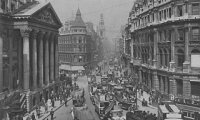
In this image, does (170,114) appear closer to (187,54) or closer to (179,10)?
(187,54)

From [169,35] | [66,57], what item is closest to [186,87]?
[169,35]

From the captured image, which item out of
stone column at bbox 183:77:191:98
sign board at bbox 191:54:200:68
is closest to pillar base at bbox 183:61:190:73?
sign board at bbox 191:54:200:68

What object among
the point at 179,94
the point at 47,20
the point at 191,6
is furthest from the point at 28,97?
the point at 191,6

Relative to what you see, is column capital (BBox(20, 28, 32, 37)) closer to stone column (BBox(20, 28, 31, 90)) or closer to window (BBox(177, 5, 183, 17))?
stone column (BBox(20, 28, 31, 90))

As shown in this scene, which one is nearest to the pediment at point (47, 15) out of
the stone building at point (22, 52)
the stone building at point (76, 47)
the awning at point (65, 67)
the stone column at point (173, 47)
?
the stone building at point (22, 52)

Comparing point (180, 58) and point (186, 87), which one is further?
point (180, 58)

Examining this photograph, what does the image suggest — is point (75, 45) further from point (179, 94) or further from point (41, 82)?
point (179, 94)

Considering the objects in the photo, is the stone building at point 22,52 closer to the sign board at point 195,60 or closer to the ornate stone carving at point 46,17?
the ornate stone carving at point 46,17
